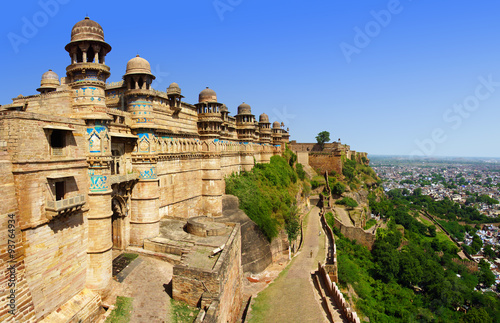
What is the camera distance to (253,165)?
130 feet

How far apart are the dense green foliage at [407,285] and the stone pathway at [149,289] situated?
17165mm

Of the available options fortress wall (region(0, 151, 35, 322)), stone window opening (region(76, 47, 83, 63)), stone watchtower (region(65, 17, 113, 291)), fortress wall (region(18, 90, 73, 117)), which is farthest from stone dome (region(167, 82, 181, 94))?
fortress wall (region(0, 151, 35, 322))

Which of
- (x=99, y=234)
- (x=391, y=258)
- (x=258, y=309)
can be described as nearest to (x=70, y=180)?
(x=99, y=234)

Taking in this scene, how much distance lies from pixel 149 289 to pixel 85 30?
1248 centimetres

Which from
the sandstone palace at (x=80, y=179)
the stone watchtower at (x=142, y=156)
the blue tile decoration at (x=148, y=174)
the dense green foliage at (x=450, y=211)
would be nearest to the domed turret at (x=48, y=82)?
the sandstone palace at (x=80, y=179)

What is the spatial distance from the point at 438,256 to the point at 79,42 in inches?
2266

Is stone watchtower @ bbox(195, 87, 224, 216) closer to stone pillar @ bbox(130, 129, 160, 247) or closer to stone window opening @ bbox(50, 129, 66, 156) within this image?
stone pillar @ bbox(130, 129, 160, 247)

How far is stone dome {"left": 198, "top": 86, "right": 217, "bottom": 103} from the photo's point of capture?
26250 mm

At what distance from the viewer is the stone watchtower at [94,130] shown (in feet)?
41.2

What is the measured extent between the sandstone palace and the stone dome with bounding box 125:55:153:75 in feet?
0.23

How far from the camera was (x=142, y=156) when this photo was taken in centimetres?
1797

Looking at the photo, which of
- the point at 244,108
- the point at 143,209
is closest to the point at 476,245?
the point at 244,108

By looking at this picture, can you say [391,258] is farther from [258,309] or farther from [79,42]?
[79,42]

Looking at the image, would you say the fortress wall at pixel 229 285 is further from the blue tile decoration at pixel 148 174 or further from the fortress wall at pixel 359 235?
the fortress wall at pixel 359 235
